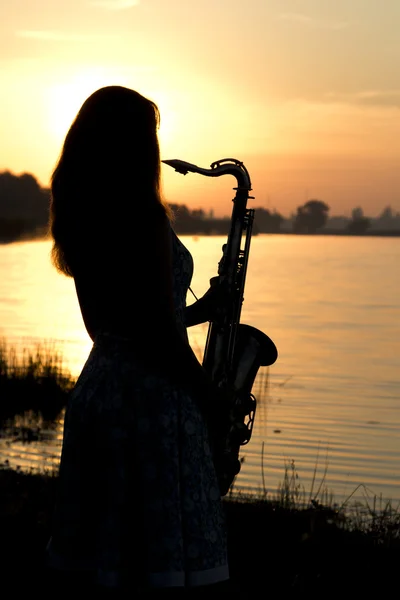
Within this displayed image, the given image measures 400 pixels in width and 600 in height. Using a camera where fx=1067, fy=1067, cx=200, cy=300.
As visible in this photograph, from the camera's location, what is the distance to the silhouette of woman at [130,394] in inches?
146

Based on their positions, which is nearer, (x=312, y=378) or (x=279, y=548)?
(x=279, y=548)

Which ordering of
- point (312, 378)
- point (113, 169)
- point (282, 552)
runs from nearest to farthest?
point (113, 169) < point (282, 552) < point (312, 378)

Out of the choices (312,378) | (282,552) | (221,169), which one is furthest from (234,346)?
(312,378)

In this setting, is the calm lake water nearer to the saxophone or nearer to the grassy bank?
the grassy bank

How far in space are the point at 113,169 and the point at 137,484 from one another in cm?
112

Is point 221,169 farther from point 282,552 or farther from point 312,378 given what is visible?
point 312,378

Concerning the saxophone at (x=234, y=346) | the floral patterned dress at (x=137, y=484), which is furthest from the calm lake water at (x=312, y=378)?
the floral patterned dress at (x=137, y=484)

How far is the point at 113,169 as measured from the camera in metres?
3.73

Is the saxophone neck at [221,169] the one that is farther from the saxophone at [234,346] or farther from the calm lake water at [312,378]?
the calm lake water at [312,378]

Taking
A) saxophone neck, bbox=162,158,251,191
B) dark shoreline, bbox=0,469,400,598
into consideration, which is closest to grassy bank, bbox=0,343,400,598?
dark shoreline, bbox=0,469,400,598

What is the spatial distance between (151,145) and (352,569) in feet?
11.0

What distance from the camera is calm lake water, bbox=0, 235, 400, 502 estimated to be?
1296cm

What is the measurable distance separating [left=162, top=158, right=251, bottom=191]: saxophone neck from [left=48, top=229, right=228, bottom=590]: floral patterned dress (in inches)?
22.1

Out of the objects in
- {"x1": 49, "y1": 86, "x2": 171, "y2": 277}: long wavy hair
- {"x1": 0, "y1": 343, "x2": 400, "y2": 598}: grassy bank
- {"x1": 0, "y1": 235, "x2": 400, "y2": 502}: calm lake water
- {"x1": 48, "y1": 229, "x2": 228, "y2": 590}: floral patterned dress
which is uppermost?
{"x1": 49, "y1": 86, "x2": 171, "y2": 277}: long wavy hair
